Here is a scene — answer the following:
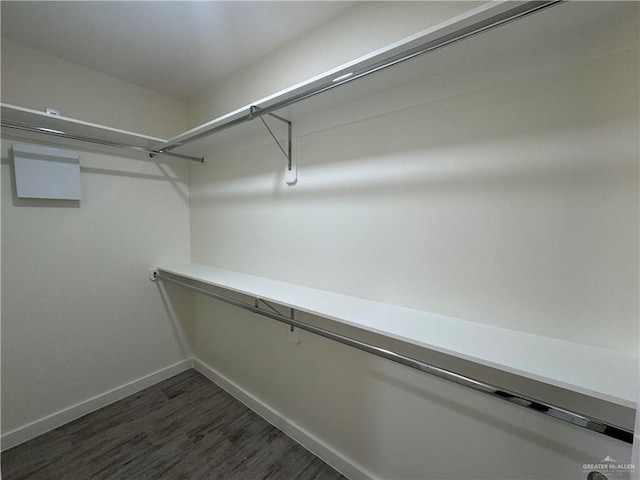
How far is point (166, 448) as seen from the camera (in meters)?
1.59

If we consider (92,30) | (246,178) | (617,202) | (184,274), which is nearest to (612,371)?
(617,202)

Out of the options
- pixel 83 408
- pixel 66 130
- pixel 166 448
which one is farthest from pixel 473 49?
pixel 83 408

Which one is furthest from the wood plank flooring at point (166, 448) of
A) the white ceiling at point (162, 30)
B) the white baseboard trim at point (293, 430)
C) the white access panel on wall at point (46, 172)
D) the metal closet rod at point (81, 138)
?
the white ceiling at point (162, 30)

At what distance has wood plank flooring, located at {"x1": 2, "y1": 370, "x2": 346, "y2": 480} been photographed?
144 centimetres

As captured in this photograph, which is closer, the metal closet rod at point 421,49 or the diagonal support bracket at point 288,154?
the metal closet rod at point 421,49

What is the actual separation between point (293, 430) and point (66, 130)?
96.7 inches

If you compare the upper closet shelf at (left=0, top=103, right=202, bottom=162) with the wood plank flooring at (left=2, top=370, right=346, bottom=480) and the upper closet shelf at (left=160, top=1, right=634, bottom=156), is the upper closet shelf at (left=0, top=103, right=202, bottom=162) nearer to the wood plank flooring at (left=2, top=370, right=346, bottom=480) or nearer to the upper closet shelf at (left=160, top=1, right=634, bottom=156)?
the upper closet shelf at (left=160, top=1, right=634, bottom=156)

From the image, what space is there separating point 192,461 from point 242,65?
8.49ft

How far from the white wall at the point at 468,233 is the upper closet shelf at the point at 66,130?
100 cm

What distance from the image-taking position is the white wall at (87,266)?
5.20ft

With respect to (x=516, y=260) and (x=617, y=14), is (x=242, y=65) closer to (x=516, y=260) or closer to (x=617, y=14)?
(x=617, y=14)

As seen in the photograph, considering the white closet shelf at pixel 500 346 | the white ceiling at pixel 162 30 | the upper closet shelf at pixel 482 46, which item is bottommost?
the white closet shelf at pixel 500 346

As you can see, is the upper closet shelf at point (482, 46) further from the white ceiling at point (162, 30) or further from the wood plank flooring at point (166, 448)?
the wood plank flooring at point (166, 448)

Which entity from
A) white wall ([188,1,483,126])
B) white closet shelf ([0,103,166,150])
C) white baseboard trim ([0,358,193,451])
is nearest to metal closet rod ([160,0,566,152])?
white wall ([188,1,483,126])
